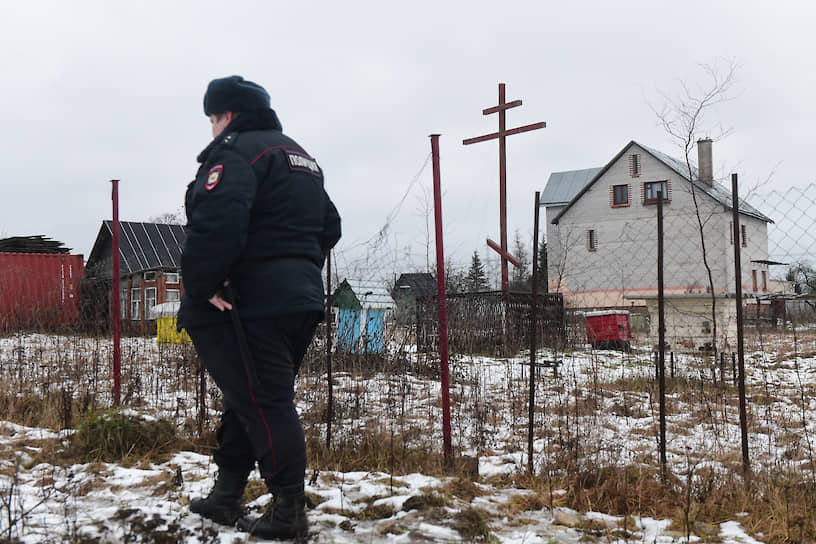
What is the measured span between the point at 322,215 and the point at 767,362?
358 inches

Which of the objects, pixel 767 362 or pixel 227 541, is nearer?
pixel 227 541

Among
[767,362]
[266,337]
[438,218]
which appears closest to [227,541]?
[266,337]

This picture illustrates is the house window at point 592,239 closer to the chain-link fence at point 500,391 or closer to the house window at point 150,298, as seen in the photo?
the chain-link fence at point 500,391

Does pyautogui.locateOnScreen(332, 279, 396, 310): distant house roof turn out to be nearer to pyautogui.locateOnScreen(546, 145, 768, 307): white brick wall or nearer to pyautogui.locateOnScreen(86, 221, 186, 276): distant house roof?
pyautogui.locateOnScreen(86, 221, 186, 276): distant house roof

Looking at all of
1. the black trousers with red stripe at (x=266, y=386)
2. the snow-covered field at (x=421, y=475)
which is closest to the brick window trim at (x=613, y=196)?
the snow-covered field at (x=421, y=475)

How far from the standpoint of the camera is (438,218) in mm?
3711

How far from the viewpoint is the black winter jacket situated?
2.18 m

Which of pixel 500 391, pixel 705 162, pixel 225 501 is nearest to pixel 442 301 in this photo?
pixel 225 501

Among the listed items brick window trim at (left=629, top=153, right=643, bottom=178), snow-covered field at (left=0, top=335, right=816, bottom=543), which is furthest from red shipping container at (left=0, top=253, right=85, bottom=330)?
brick window trim at (left=629, top=153, right=643, bottom=178)

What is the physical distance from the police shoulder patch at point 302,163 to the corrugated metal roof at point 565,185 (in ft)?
105

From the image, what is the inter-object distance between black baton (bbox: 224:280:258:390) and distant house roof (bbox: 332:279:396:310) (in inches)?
254

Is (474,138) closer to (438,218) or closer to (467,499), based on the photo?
(438,218)

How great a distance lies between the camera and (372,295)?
9.04 m

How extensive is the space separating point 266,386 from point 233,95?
1170mm
